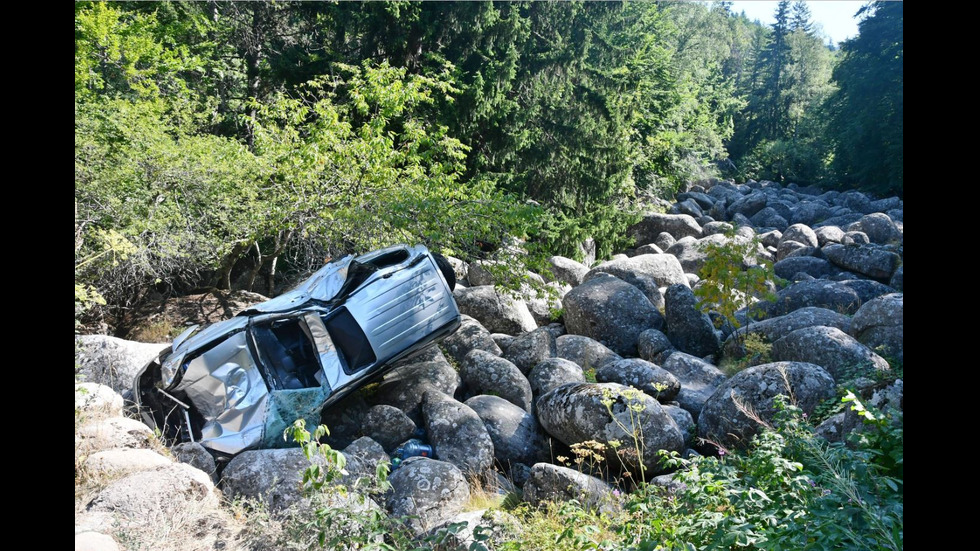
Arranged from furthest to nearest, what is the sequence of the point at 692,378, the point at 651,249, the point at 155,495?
the point at 651,249
the point at 692,378
the point at 155,495

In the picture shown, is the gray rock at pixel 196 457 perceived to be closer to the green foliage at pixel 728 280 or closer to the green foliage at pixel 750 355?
the green foliage at pixel 750 355

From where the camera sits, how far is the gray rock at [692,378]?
8461mm

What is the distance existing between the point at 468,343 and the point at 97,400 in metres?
5.13

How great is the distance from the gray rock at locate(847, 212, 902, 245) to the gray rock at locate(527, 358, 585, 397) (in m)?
15.0

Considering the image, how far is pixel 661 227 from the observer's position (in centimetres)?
2234

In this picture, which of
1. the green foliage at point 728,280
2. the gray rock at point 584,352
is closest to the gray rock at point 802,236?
the green foliage at point 728,280

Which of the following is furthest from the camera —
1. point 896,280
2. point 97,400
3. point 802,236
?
point 802,236

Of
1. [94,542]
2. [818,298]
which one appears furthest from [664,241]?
[94,542]

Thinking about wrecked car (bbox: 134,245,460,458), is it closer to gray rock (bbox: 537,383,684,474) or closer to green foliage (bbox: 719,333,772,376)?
gray rock (bbox: 537,383,684,474)

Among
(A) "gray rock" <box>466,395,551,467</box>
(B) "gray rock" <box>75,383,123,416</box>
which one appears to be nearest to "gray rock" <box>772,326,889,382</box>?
(A) "gray rock" <box>466,395,551,467</box>

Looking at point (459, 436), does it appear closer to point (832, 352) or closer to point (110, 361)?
point (110, 361)

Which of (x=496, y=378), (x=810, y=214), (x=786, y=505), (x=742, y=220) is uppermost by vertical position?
(x=786, y=505)

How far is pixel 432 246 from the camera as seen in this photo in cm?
1092

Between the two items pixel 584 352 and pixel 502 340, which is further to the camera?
pixel 502 340
